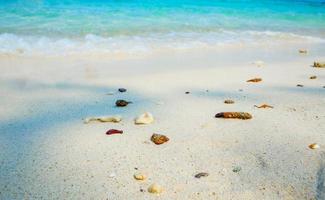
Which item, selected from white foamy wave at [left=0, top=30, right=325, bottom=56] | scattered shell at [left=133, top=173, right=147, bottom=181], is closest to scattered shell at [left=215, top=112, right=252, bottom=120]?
scattered shell at [left=133, top=173, right=147, bottom=181]

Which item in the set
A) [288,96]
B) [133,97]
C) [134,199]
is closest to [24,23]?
[133,97]

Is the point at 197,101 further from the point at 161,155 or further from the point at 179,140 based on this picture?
the point at 161,155

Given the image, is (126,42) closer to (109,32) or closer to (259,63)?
(109,32)

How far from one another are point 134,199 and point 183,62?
9.04 ft

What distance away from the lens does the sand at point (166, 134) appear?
1.43 m

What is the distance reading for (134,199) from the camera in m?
1.36

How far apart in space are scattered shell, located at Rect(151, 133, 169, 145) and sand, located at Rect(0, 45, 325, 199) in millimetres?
31

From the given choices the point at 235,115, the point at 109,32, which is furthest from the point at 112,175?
the point at 109,32

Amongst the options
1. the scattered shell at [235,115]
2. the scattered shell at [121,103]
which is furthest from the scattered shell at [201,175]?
the scattered shell at [121,103]

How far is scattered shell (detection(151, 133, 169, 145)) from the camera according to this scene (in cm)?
180

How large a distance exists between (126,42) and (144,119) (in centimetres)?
337

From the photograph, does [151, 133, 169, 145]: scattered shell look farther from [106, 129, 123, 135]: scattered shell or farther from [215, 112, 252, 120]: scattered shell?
[215, 112, 252, 120]: scattered shell

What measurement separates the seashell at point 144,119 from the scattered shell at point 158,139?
23 cm

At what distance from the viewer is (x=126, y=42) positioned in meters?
5.30
